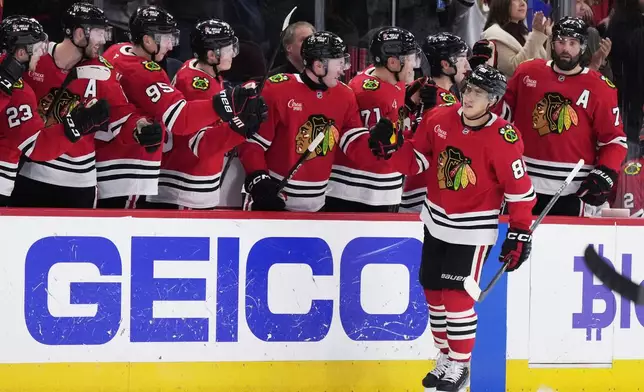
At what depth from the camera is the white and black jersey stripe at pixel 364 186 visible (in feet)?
16.5

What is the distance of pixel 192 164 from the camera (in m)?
4.87

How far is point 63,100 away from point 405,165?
1371mm

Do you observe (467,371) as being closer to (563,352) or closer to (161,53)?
(563,352)

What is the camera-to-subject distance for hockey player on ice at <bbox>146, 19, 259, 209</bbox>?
481cm


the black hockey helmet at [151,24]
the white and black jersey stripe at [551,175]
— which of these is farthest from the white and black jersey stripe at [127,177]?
the white and black jersey stripe at [551,175]

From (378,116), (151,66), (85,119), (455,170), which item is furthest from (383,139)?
(85,119)

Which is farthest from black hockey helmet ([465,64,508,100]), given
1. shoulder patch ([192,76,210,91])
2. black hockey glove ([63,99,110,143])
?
black hockey glove ([63,99,110,143])

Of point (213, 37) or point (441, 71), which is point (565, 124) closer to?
point (441, 71)

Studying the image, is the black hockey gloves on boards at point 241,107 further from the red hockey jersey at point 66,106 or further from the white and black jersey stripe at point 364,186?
the white and black jersey stripe at point 364,186

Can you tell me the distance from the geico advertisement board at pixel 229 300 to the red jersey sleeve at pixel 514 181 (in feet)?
1.77

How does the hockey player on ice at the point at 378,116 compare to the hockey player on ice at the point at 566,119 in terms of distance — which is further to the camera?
the hockey player on ice at the point at 566,119

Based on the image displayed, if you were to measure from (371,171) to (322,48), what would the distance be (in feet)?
1.90

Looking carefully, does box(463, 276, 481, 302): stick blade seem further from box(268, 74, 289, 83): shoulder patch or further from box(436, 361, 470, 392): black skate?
box(268, 74, 289, 83): shoulder patch

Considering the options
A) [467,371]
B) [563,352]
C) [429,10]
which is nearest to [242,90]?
[467,371]
